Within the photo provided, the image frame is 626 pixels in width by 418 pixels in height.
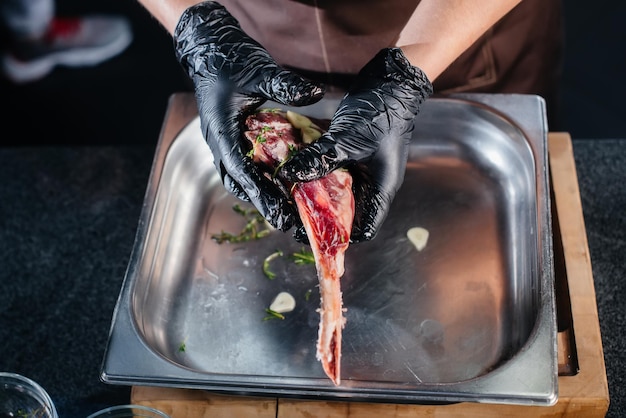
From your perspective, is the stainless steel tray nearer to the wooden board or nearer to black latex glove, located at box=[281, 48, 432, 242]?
the wooden board

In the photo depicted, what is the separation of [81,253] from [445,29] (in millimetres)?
1162

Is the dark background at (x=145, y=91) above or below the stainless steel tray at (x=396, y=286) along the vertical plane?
below

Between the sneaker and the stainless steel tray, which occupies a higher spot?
the stainless steel tray

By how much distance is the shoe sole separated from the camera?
3.73 metres

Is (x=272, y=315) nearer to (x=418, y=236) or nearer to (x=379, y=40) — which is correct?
(x=418, y=236)

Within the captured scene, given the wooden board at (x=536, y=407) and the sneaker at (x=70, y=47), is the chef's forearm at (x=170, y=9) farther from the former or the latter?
the sneaker at (x=70, y=47)

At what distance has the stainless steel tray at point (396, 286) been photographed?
1629 millimetres

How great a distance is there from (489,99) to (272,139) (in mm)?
687

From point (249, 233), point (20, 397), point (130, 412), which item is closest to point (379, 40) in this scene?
point (249, 233)

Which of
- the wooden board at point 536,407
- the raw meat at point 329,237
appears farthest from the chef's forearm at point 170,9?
the wooden board at point 536,407

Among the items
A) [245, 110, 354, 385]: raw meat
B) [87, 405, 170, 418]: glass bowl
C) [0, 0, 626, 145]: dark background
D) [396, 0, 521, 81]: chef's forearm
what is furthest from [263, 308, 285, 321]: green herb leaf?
[0, 0, 626, 145]: dark background

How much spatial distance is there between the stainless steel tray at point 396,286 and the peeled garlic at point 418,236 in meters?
0.02

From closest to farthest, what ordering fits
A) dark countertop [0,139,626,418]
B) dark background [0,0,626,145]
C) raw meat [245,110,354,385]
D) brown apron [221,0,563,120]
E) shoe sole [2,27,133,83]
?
raw meat [245,110,354,385] → dark countertop [0,139,626,418] → brown apron [221,0,563,120] → dark background [0,0,626,145] → shoe sole [2,27,133,83]

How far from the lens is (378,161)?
5.74ft
